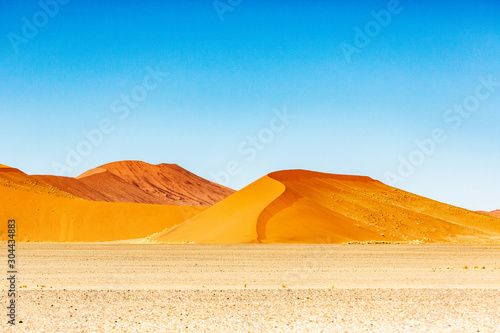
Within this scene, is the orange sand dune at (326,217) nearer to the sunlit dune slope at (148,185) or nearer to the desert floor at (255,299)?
the desert floor at (255,299)

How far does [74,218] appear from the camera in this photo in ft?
264

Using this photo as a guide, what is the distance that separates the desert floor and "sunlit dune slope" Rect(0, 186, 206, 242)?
167 ft

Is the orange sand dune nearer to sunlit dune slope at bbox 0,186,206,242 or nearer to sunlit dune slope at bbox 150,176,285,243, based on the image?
sunlit dune slope at bbox 150,176,285,243

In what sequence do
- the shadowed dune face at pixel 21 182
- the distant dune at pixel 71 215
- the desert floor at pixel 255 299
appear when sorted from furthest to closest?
the shadowed dune face at pixel 21 182, the distant dune at pixel 71 215, the desert floor at pixel 255 299

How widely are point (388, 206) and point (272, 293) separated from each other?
60.3m

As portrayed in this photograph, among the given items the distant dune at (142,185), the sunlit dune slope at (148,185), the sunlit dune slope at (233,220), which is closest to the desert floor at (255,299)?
the sunlit dune slope at (233,220)

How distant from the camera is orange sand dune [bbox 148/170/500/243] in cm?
5678

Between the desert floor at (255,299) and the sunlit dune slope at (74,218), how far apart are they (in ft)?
167

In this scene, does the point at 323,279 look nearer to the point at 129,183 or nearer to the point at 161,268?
the point at 161,268

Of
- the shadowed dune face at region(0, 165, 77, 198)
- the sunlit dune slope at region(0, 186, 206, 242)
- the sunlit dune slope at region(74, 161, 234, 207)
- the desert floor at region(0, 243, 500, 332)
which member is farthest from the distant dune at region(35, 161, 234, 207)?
the desert floor at region(0, 243, 500, 332)

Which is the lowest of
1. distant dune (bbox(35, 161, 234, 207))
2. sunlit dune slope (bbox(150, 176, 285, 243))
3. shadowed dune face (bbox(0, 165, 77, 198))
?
sunlit dune slope (bbox(150, 176, 285, 243))

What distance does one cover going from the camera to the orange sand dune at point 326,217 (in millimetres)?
56781

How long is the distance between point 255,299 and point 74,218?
228 ft

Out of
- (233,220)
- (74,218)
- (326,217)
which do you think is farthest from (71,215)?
(326,217)
